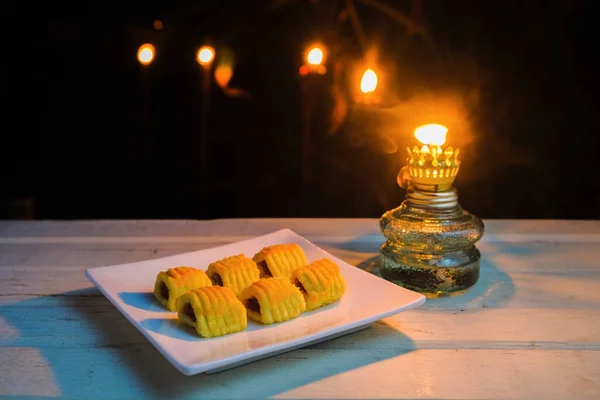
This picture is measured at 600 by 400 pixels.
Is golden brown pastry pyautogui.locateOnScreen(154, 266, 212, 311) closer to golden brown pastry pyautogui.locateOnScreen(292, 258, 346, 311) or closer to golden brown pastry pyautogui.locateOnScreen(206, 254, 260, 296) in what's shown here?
golden brown pastry pyautogui.locateOnScreen(206, 254, 260, 296)

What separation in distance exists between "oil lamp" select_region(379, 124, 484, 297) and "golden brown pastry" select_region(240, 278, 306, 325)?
216 millimetres

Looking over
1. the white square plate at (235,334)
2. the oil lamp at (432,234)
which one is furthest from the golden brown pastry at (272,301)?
the oil lamp at (432,234)

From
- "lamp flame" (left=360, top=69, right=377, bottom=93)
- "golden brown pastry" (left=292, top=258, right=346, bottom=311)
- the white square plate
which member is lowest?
the white square plate

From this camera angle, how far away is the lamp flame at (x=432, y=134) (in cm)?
106

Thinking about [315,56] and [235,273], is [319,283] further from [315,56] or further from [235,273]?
[315,56]

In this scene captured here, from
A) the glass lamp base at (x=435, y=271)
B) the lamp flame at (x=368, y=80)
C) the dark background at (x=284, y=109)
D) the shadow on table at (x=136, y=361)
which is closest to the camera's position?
the shadow on table at (x=136, y=361)

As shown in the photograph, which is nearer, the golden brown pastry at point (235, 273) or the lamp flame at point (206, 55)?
the golden brown pastry at point (235, 273)

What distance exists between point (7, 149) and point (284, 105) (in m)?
0.83

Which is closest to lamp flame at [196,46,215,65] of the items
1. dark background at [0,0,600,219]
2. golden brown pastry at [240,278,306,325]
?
dark background at [0,0,600,219]

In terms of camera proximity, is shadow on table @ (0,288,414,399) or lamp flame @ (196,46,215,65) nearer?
shadow on table @ (0,288,414,399)

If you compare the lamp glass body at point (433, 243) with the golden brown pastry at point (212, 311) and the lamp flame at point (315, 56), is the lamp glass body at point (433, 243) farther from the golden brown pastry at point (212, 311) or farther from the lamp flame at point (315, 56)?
the lamp flame at point (315, 56)

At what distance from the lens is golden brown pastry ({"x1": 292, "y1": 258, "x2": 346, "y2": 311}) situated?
87 cm

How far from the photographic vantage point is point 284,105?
1965 mm

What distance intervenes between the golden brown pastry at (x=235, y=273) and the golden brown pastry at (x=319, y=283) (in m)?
0.06
